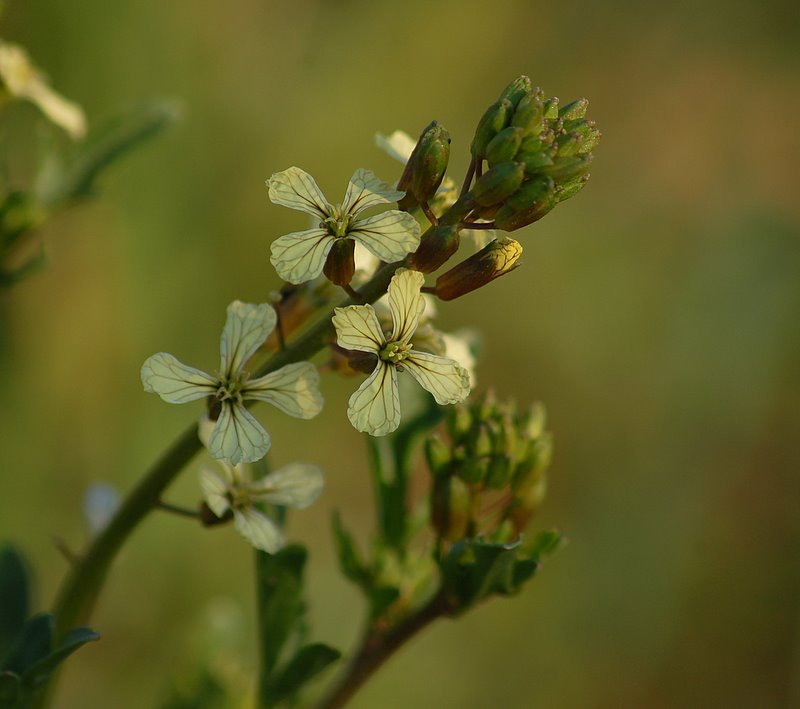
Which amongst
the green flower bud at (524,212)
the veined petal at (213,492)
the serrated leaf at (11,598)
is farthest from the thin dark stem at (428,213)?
the serrated leaf at (11,598)

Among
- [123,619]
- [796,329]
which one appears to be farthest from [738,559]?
[123,619]

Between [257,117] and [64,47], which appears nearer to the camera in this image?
[64,47]

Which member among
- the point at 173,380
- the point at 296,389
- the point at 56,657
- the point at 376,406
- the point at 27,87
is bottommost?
the point at 56,657

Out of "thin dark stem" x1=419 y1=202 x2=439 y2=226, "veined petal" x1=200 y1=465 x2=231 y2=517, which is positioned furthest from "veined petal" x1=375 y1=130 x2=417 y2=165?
"veined petal" x1=200 y1=465 x2=231 y2=517

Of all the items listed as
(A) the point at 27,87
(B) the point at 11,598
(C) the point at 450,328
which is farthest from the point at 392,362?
(C) the point at 450,328

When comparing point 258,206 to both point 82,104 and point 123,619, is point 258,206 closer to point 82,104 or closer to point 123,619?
point 82,104

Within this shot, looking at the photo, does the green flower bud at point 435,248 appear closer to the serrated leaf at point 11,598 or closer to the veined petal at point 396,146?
the veined petal at point 396,146

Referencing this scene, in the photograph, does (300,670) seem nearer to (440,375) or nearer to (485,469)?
(485,469)
